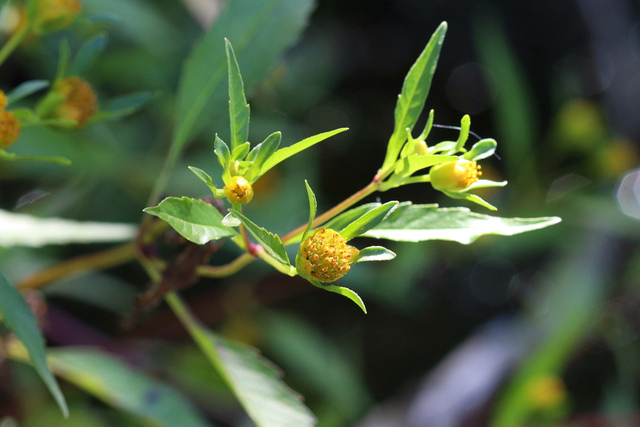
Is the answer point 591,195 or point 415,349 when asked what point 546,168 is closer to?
point 591,195

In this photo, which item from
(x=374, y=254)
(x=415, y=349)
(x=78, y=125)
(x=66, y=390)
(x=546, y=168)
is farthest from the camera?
(x=546, y=168)

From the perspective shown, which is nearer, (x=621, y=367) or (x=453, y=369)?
(x=453, y=369)

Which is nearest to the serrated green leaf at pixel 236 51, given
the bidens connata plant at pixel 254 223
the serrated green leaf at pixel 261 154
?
the bidens connata plant at pixel 254 223

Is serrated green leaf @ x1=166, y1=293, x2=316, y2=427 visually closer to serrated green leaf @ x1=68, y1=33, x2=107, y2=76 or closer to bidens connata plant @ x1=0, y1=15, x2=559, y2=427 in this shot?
bidens connata plant @ x1=0, y1=15, x2=559, y2=427

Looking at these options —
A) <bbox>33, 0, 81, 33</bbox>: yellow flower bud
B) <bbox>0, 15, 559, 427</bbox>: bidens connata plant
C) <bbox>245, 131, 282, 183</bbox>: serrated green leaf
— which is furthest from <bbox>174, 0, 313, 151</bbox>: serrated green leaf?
<bbox>245, 131, 282, 183</bbox>: serrated green leaf

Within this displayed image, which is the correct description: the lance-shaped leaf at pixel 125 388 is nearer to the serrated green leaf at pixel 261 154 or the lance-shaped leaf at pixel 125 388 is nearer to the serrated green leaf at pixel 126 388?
the serrated green leaf at pixel 126 388

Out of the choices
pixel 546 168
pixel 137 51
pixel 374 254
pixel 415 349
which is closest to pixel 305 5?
pixel 374 254
